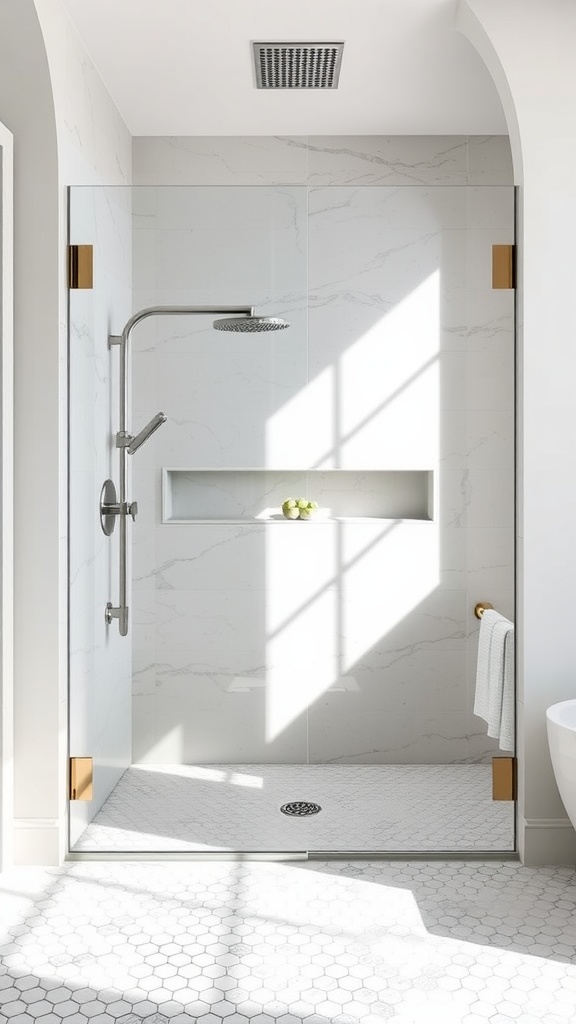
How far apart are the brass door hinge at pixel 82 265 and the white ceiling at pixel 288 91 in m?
0.74

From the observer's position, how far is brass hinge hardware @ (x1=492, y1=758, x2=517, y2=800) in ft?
8.96

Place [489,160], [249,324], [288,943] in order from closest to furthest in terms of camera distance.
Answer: [288,943] → [249,324] → [489,160]

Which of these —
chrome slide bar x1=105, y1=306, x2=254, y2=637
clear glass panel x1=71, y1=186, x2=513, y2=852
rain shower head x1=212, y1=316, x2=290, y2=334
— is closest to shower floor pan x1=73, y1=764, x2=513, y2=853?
clear glass panel x1=71, y1=186, x2=513, y2=852

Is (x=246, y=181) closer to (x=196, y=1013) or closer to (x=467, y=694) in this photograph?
(x=467, y=694)

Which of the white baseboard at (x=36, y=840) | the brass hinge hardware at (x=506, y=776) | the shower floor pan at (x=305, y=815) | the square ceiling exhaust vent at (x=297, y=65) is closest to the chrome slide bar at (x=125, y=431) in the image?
the shower floor pan at (x=305, y=815)

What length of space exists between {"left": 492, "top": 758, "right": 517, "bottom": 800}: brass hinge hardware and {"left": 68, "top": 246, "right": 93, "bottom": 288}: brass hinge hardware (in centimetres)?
195

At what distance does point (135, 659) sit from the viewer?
2.71 metres

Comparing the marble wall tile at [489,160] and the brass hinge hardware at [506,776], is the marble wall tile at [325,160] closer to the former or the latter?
the marble wall tile at [489,160]

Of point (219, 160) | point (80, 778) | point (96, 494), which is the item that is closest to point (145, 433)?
point (96, 494)

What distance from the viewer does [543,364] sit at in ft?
8.70

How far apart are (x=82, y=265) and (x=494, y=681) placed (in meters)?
1.81

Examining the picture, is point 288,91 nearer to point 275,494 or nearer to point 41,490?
point 275,494

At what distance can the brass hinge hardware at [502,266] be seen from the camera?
8.77 feet

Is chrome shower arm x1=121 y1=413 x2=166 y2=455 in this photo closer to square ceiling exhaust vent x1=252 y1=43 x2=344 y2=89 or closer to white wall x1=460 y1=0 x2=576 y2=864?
white wall x1=460 y1=0 x2=576 y2=864
